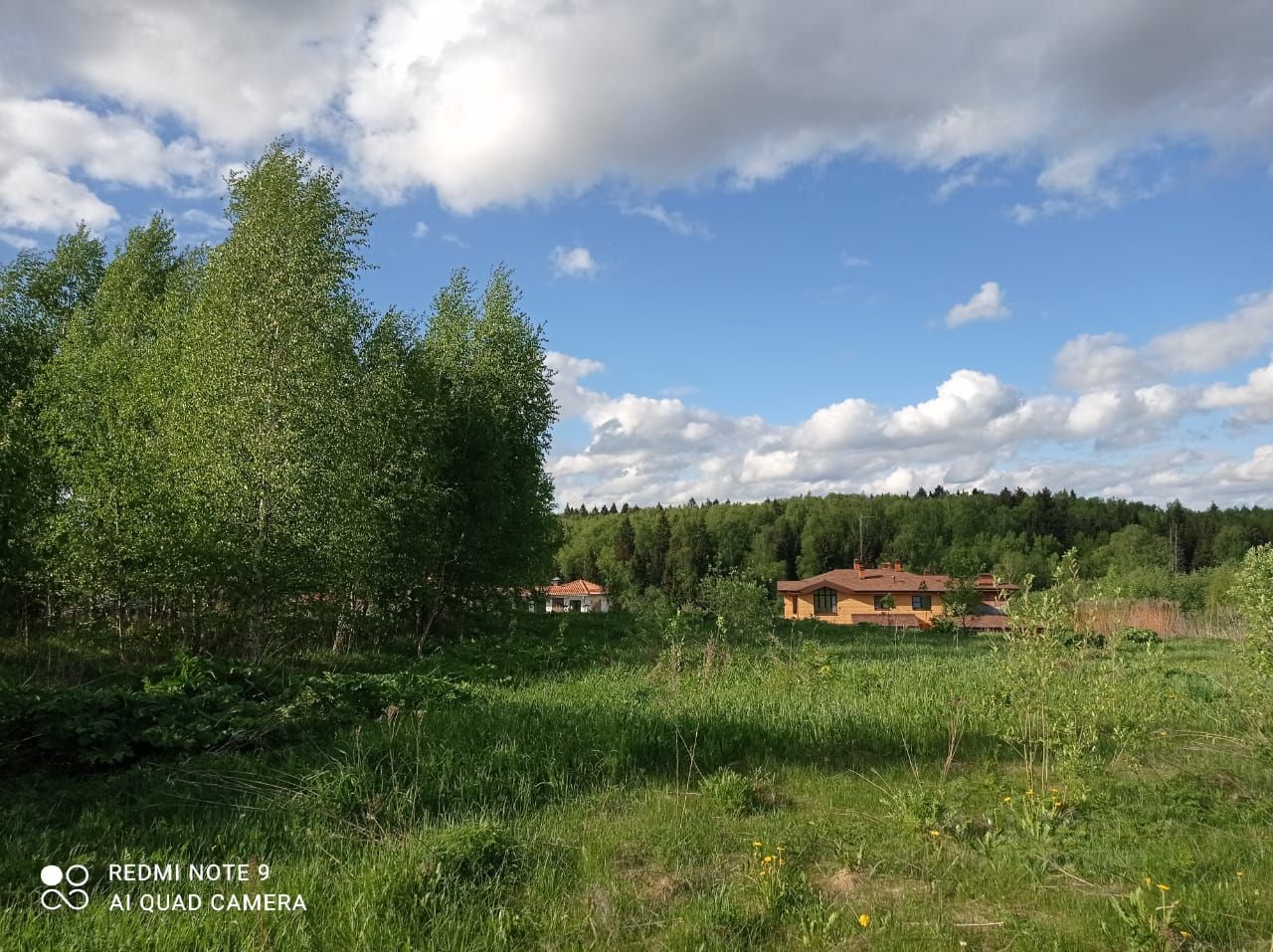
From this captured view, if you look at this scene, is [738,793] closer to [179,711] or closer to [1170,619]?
[179,711]

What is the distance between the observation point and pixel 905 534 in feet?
349

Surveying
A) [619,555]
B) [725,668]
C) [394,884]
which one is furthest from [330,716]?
[619,555]

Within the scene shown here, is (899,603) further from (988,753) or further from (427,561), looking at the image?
(988,753)

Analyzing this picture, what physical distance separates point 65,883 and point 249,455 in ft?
35.9

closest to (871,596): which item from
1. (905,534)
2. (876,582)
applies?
(876,582)

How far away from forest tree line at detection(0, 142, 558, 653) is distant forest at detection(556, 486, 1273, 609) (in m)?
64.6

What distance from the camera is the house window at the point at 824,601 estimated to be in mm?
63625

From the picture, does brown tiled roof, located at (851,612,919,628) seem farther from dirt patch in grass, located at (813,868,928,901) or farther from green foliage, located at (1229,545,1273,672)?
dirt patch in grass, located at (813,868,928,901)

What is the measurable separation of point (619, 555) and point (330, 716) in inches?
4048

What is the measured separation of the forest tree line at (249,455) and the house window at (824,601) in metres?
47.3

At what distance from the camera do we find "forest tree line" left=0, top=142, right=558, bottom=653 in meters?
13.1

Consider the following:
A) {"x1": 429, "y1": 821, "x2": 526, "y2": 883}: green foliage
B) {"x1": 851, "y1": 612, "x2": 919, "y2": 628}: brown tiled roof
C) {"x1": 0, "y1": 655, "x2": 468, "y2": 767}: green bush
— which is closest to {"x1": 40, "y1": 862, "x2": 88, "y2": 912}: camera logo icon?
{"x1": 429, "y1": 821, "x2": 526, "y2": 883}: green foliage

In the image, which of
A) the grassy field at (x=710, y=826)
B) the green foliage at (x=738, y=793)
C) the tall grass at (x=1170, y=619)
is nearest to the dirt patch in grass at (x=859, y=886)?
the grassy field at (x=710, y=826)

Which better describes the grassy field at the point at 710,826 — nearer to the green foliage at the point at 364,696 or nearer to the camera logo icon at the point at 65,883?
the camera logo icon at the point at 65,883
